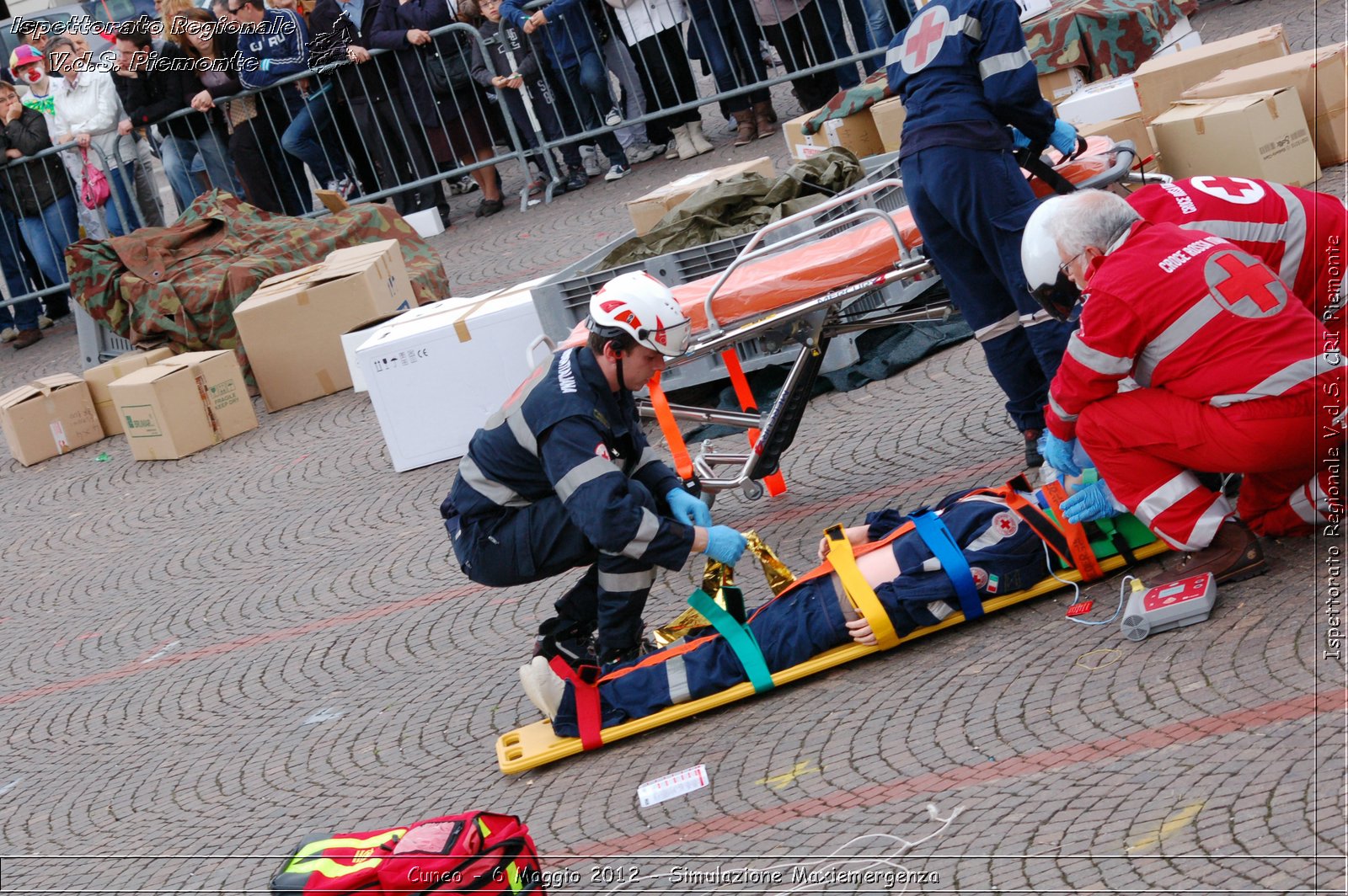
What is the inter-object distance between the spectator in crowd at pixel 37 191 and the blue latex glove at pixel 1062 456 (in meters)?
11.4

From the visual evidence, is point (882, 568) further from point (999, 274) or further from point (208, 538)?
point (208, 538)

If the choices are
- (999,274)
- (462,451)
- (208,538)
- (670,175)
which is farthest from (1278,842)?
(670,175)

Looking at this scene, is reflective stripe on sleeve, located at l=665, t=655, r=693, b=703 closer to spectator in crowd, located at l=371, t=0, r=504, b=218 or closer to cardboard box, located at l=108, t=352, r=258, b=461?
cardboard box, located at l=108, t=352, r=258, b=461

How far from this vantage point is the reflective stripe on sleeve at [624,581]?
5137 mm

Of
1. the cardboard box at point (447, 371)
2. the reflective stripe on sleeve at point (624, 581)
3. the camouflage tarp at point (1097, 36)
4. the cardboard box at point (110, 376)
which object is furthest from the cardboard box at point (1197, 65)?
the cardboard box at point (110, 376)

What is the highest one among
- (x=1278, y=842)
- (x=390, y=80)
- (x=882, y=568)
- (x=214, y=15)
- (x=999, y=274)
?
(x=214, y=15)

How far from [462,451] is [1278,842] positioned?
6.00m

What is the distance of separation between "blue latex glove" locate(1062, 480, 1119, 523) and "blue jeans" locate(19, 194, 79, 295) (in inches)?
473

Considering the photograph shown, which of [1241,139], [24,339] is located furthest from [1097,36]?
[24,339]

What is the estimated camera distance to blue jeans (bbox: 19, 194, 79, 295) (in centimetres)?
1430

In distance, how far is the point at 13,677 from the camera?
24.5ft

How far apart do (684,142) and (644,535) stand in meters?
9.35

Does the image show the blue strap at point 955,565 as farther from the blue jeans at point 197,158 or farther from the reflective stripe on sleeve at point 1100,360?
the blue jeans at point 197,158

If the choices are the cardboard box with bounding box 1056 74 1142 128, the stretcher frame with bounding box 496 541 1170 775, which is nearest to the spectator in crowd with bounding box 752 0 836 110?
the cardboard box with bounding box 1056 74 1142 128
